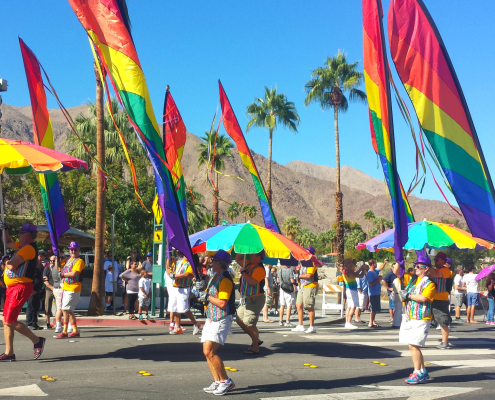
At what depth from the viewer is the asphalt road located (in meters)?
6.74

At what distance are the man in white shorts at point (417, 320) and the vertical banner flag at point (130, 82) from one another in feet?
10.6

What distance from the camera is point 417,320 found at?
7.29m

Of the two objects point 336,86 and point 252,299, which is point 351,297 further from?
point 336,86

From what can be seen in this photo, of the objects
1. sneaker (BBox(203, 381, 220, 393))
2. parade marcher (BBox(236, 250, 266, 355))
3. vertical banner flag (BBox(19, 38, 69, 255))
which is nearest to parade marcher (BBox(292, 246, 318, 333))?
parade marcher (BBox(236, 250, 266, 355))

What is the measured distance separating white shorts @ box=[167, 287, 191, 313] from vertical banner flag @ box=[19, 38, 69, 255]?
267 centimetres

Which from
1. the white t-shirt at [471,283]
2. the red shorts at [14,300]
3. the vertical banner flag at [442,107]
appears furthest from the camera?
the white t-shirt at [471,283]

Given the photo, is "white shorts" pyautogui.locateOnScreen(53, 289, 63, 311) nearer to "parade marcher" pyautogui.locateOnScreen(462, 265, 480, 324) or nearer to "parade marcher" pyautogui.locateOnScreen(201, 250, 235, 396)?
"parade marcher" pyautogui.locateOnScreen(201, 250, 235, 396)

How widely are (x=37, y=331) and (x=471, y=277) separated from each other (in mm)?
12384

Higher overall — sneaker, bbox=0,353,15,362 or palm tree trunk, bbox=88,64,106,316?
palm tree trunk, bbox=88,64,106,316

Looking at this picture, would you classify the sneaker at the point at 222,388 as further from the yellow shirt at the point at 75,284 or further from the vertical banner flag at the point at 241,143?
the vertical banner flag at the point at 241,143

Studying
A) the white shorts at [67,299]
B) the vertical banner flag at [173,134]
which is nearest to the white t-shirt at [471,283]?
the vertical banner flag at [173,134]

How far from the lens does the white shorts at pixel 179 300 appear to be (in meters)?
11.6

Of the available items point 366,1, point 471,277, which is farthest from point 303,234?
point 366,1

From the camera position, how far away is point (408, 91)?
7.64m
